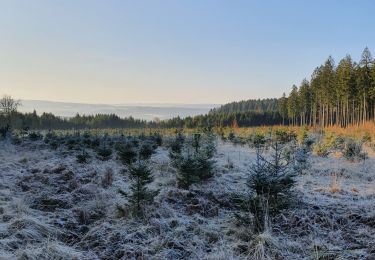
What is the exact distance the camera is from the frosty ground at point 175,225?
420cm

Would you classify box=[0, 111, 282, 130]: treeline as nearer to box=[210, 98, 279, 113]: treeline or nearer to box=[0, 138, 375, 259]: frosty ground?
box=[210, 98, 279, 113]: treeline

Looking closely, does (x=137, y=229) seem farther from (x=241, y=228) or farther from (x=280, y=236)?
(x=280, y=236)

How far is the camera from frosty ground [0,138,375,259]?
4.20m

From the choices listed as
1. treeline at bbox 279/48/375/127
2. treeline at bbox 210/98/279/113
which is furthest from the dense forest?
treeline at bbox 210/98/279/113

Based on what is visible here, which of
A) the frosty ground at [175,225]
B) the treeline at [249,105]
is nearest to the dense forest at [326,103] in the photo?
the frosty ground at [175,225]

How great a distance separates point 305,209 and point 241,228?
5.39 ft

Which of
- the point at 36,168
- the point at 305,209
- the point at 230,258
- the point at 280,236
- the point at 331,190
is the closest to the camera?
A: the point at 230,258

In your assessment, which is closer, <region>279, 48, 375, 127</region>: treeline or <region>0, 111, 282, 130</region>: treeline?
<region>279, 48, 375, 127</region>: treeline

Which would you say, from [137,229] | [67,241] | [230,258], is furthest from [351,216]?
[67,241]

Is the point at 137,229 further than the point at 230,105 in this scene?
No

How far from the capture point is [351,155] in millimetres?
12797

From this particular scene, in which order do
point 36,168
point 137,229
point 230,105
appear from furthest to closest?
1. point 230,105
2. point 36,168
3. point 137,229

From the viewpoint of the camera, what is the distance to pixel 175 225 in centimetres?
522

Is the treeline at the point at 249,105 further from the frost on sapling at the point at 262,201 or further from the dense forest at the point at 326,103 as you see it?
the frost on sapling at the point at 262,201
